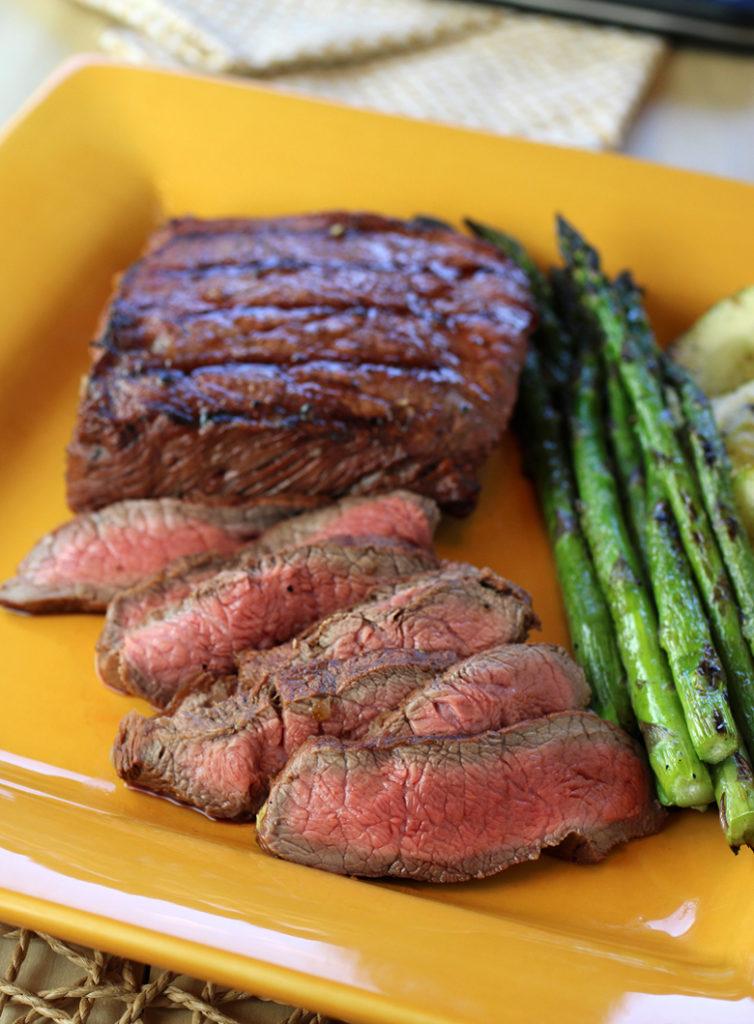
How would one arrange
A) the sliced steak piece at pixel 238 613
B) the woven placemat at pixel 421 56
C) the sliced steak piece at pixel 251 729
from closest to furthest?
the sliced steak piece at pixel 251 729
the sliced steak piece at pixel 238 613
the woven placemat at pixel 421 56

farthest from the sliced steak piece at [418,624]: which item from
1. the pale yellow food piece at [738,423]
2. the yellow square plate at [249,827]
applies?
the pale yellow food piece at [738,423]

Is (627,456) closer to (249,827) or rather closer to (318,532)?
(318,532)

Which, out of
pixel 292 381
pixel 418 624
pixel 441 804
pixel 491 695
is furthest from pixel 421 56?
pixel 441 804

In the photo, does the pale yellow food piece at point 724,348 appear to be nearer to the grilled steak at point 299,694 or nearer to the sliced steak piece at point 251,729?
the grilled steak at point 299,694

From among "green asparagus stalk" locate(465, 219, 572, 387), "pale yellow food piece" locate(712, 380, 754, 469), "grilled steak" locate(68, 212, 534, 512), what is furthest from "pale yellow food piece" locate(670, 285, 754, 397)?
"grilled steak" locate(68, 212, 534, 512)

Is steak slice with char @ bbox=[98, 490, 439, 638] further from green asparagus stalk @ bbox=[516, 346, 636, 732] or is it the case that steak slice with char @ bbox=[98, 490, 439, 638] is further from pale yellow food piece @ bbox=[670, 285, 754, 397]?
pale yellow food piece @ bbox=[670, 285, 754, 397]
